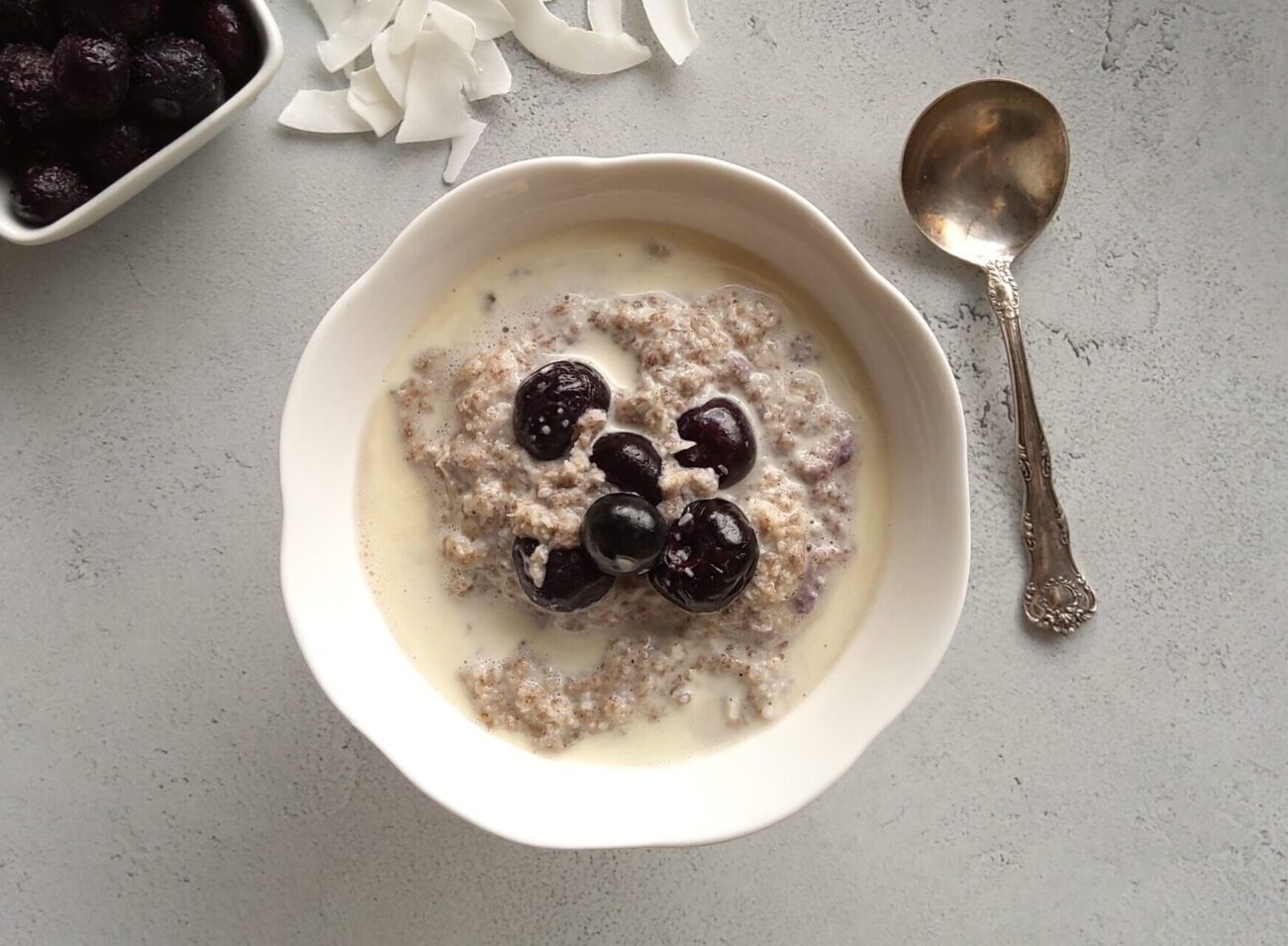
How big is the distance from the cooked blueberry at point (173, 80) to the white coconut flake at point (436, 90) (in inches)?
10.2

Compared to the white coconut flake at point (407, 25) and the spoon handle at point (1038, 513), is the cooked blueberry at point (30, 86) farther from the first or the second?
the spoon handle at point (1038, 513)

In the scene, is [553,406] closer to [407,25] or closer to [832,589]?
[832,589]

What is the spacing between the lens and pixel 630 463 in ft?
4.01

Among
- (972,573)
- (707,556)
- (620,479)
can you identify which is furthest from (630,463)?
(972,573)

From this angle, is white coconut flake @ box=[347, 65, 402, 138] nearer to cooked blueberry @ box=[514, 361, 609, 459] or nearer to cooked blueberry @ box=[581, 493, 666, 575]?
cooked blueberry @ box=[514, 361, 609, 459]

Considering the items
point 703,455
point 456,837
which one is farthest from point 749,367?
point 456,837

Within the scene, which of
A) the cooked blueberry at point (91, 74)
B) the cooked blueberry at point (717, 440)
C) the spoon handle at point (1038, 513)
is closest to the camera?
the cooked blueberry at point (717, 440)

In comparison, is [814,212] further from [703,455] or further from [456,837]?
[456,837]

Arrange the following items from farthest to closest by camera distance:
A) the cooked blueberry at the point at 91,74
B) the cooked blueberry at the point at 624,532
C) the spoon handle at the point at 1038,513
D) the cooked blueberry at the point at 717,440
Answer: the spoon handle at the point at 1038,513
the cooked blueberry at the point at 91,74
the cooked blueberry at the point at 717,440
the cooked blueberry at the point at 624,532

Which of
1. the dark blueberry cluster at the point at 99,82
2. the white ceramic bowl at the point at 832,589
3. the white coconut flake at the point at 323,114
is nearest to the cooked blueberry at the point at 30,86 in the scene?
the dark blueberry cluster at the point at 99,82

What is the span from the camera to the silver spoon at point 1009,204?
59.7 inches

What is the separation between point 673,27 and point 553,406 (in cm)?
66

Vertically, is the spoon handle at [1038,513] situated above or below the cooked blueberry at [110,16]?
below

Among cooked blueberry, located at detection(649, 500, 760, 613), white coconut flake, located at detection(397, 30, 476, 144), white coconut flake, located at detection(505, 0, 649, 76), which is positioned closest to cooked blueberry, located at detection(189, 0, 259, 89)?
white coconut flake, located at detection(397, 30, 476, 144)
